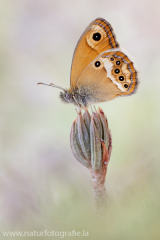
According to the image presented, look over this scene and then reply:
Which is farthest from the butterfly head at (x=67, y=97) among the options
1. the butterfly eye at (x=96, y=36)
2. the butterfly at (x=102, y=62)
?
the butterfly eye at (x=96, y=36)

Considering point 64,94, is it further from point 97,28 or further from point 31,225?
point 31,225

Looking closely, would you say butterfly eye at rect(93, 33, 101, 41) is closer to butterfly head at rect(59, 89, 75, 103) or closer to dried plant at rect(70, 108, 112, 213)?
butterfly head at rect(59, 89, 75, 103)

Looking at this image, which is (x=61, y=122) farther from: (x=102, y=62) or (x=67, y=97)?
(x=102, y=62)

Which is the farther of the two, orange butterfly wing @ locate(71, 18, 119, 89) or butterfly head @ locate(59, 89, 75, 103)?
butterfly head @ locate(59, 89, 75, 103)

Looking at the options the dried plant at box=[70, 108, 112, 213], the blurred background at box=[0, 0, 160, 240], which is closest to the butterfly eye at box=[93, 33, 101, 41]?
the blurred background at box=[0, 0, 160, 240]

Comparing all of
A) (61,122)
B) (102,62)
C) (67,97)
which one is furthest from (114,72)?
(61,122)

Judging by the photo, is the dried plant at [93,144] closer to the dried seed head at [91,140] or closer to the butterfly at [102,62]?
the dried seed head at [91,140]

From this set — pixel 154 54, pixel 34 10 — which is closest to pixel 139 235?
pixel 154 54

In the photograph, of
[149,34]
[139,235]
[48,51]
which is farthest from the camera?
[48,51]
